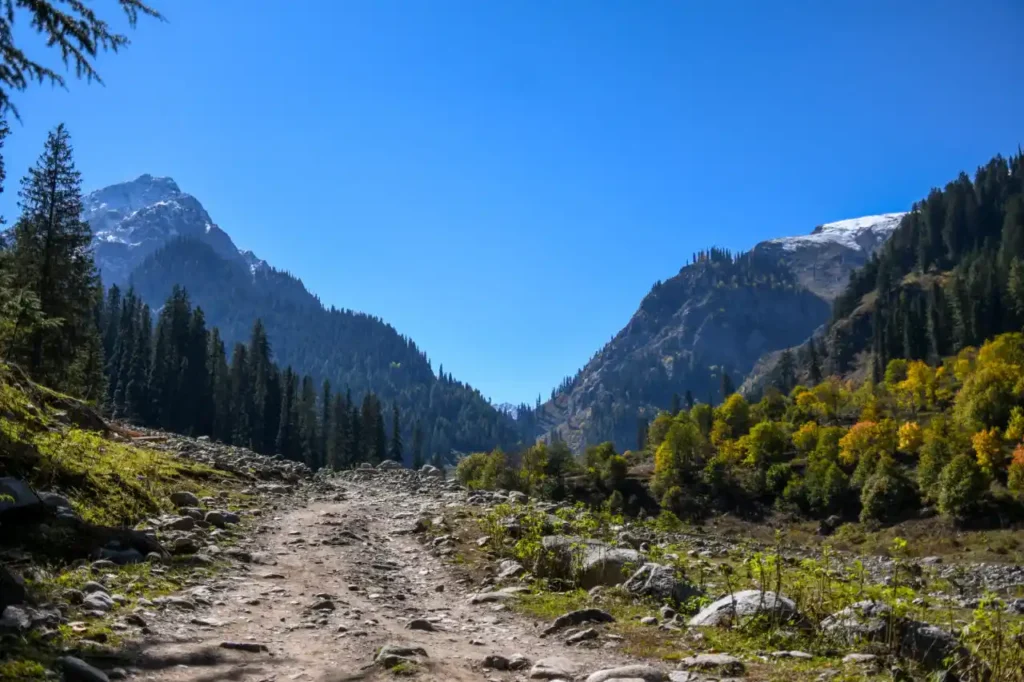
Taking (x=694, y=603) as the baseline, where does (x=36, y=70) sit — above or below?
above

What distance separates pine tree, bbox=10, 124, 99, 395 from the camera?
123 feet

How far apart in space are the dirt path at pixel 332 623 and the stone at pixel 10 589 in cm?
136

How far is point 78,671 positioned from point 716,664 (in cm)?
620

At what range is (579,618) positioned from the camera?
931 centimetres

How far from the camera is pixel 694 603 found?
10.0m

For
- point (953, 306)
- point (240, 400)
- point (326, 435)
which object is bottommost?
point (326, 435)

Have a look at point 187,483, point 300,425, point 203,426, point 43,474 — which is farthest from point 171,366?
point 43,474

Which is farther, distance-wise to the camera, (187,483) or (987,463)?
(987,463)

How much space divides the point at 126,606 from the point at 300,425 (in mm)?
117315

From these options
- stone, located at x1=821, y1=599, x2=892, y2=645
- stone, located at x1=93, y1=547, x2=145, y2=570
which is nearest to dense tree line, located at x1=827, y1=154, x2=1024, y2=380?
stone, located at x1=821, y1=599, x2=892, y2=645

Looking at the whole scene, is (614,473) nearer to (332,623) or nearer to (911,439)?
(911,439)

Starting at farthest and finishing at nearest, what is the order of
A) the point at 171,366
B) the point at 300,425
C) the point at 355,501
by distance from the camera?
the point at 300,425 < the point at 171,366 < the point at 355,501

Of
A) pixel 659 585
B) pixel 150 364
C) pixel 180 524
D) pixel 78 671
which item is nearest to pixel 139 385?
pixel 150 364

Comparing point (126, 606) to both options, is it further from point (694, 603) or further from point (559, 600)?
point (694, 603)
